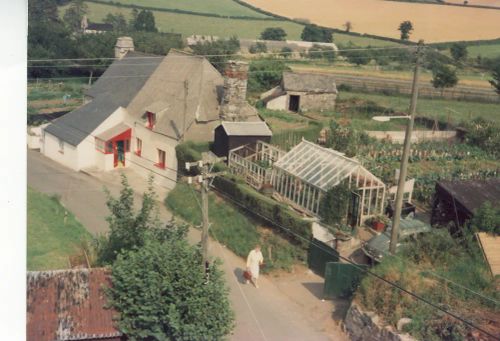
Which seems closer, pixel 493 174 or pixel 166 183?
pixel 493 174

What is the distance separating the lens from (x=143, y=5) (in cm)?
7462

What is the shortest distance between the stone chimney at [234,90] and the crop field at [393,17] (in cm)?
314

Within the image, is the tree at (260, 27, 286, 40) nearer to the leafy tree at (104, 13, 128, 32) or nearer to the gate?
the leafy tree at (104, 13, 128, 32)

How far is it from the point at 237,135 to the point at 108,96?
11.6 metres

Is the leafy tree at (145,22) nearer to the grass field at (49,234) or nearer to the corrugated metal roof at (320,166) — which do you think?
the grass field at (49,234)

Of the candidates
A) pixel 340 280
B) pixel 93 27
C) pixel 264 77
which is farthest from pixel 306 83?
pixel 93 27

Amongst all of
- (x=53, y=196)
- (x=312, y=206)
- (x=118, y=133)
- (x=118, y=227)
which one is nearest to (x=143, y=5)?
(x=118, y=133)

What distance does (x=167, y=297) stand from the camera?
34.1 feet

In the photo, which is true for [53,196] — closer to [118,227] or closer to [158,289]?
[118,227]

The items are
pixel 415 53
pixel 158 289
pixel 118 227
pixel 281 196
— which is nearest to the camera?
pixel 158 289

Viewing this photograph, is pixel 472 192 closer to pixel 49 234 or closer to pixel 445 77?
pixel 49 234

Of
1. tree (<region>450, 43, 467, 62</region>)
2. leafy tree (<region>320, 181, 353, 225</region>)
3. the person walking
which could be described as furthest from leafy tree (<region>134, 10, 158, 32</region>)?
the person walking

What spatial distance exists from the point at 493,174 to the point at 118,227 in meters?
17.5

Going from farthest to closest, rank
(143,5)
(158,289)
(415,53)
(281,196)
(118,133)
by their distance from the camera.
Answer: (143,5), (118,133), (281,196), (415,53), (158,289)
